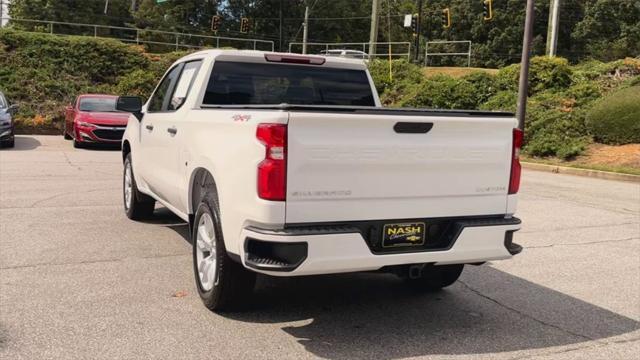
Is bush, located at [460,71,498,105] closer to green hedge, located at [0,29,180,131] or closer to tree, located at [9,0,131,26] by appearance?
green hedge, located at [0,29,180,131]

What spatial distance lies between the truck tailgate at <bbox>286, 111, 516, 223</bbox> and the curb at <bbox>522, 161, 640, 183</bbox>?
13002 millimetres

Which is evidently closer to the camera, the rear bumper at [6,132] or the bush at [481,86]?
the rear bumper at [6,132]

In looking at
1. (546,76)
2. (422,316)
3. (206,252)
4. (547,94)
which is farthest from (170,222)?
(546,76)

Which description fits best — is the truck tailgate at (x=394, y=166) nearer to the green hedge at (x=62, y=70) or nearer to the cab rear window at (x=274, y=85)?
the cab rear window at (x=274, y=85)

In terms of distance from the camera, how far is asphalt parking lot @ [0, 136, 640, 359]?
4.23 metres

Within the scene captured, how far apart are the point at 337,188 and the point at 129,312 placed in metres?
1.89

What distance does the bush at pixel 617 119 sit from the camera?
18688mm

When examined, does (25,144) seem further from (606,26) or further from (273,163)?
(606,26)

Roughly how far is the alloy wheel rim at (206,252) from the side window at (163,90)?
213cm

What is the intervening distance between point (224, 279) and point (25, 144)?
16.6 metres

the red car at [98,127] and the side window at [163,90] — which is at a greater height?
the side window at [163,90]

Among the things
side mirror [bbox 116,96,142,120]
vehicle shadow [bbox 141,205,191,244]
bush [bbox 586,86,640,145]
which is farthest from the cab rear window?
bush [bbox 586,86,640,145]

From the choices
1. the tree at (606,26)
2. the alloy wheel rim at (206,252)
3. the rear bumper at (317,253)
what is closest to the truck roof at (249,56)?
the alloy wheel rim at (206,252)

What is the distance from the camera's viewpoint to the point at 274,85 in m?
6.03
